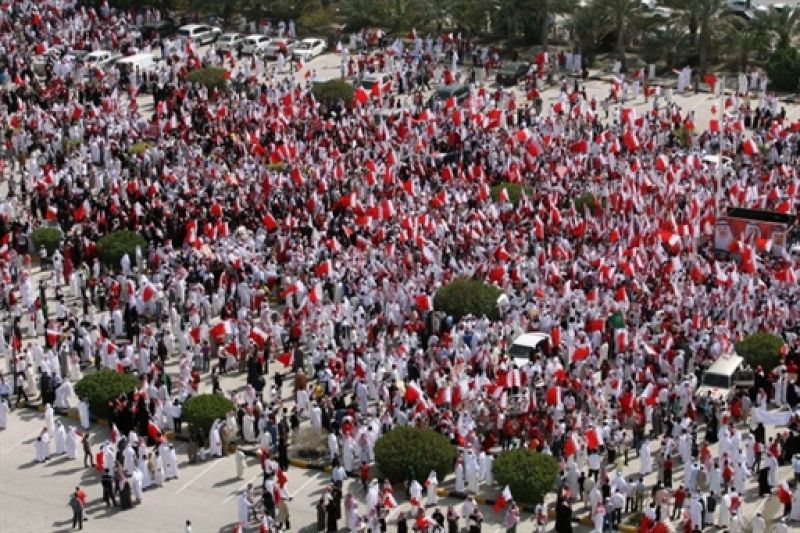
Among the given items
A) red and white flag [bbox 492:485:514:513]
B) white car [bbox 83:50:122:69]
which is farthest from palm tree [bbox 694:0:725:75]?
red and white flag [bbox 492:485:514:513]

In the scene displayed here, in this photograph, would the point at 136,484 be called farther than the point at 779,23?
No

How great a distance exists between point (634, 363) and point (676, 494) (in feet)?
20.6

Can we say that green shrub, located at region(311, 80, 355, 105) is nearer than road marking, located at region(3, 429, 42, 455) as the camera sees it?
No

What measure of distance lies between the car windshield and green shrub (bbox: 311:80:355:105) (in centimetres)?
2824

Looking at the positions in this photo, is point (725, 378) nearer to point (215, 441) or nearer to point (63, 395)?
point (215, 441)

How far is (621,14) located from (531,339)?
1191 inches

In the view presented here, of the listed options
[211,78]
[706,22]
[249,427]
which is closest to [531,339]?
[249,427]

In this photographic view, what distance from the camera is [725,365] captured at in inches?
1662

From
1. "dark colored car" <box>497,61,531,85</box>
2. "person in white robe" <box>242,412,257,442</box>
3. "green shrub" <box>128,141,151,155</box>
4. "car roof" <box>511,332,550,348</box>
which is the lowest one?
"person in white robe" <box>242,412,257,442</box>

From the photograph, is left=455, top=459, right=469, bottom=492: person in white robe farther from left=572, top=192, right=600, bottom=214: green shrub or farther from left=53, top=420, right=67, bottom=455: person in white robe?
left=572, top=192, right=600, bottom=214: green shrub

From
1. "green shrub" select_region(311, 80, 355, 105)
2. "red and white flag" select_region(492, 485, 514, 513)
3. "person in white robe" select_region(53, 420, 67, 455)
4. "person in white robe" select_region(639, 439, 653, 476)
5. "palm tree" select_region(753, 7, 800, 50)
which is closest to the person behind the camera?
"red and white flag" select_region(492, 485, 514, 513)

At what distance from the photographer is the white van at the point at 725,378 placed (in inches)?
1644

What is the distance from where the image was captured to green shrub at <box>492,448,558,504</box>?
37719mm

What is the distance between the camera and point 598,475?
3822 cm
